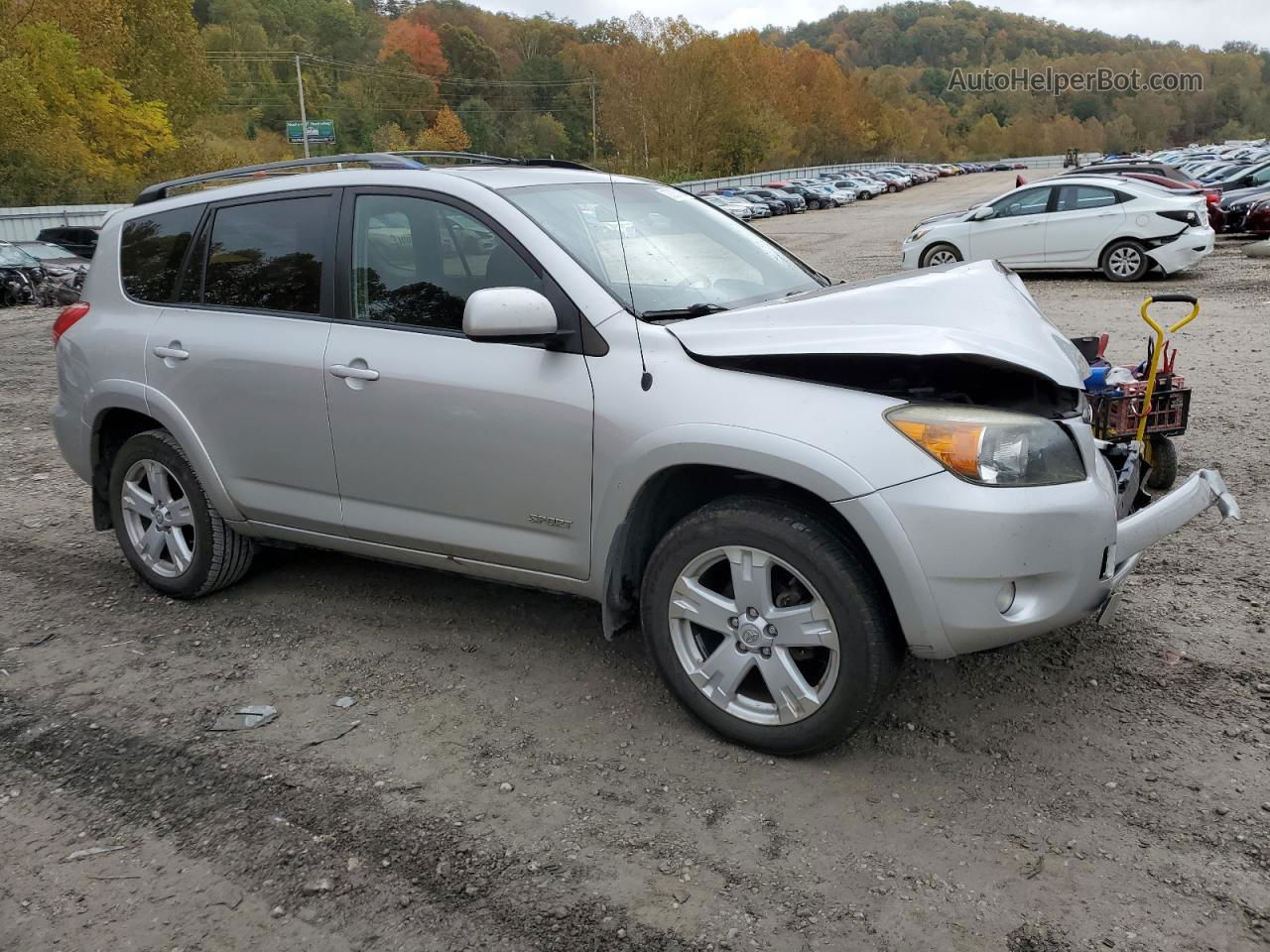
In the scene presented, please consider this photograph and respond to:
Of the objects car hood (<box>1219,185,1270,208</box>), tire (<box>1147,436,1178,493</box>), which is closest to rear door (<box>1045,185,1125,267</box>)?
car hood (<box>1219,185,1270,208</box>)

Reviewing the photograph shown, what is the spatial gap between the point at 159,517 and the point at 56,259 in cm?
2017

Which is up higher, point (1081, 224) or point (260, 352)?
point (1081, 224)

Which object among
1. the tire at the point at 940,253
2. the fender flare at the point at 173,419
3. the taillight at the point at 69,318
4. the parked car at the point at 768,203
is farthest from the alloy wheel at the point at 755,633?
the parked car at the point at 768,203

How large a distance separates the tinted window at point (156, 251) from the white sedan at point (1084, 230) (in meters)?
13.2

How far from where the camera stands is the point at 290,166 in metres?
4.59

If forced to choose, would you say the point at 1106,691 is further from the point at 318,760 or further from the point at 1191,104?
the point at 1191,104

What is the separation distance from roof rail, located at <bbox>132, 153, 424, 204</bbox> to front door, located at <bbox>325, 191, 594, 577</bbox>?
0.64 ft

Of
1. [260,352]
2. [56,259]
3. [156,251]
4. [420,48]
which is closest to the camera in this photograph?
[260,352]

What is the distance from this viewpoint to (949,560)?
9.47 feet

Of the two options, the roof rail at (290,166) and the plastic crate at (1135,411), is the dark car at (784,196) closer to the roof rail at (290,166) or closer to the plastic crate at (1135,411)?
the plastic crate at (1135,411)

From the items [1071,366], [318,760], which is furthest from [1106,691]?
[318,760]

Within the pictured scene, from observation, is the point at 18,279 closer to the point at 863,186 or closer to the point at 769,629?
the point at 769,629

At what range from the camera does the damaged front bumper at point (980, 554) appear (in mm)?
2871

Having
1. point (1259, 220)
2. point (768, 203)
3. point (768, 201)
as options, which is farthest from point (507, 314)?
point (768, 201)
